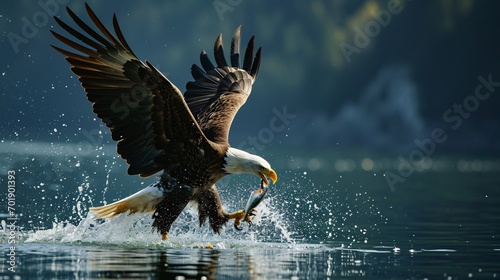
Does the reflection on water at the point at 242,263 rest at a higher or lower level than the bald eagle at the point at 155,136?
lower

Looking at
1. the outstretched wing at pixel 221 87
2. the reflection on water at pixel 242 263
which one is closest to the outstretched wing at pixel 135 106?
the reflection on water at pixel 242 263

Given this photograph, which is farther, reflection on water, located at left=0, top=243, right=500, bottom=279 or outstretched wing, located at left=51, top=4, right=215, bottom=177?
outstretched wing, located at left=51, top=4, right=215, bottom=177

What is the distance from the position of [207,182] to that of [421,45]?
106069mm

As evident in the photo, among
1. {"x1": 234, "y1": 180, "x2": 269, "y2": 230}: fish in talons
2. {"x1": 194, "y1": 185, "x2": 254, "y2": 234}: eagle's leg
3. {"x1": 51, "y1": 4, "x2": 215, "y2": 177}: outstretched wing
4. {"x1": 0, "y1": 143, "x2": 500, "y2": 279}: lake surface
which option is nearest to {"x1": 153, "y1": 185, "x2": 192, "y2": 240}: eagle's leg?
{"x1": 0, "y1": 143, "x2": 500, "y2": 279}: lake surface

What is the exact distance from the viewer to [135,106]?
10.9m

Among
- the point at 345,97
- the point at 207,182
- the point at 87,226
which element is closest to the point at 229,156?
the point at 207,182

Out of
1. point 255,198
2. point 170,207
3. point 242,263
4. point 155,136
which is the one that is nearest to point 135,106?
point 155,136

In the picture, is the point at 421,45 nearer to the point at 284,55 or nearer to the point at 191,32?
the point at 284,55

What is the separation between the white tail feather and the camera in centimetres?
1161

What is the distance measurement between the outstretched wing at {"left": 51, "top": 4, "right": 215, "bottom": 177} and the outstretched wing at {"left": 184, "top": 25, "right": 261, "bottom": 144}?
4.68 ft

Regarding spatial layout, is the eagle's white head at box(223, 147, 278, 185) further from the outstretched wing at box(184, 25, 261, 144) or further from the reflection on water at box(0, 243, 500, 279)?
the outstretched wing at box(184, 25, 261, 144)

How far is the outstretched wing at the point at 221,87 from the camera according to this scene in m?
13.1

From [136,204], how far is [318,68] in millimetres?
111030

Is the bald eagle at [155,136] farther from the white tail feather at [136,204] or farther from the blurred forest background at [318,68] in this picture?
the blurred forest background at [318,68]
